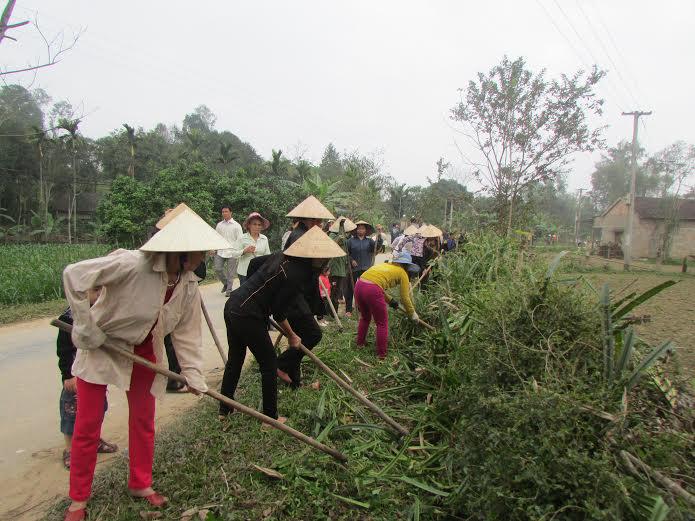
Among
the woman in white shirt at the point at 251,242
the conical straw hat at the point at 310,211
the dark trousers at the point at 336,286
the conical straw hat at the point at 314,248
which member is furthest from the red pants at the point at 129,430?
the dark trousers at the point at 336,286

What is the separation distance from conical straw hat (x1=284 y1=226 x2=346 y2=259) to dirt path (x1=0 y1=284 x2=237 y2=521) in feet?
5.01

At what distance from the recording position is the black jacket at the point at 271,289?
3.12m

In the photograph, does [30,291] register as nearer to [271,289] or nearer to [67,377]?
[67,377]

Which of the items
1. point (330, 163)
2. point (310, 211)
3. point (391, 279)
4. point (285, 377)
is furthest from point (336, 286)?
point (330, 163)

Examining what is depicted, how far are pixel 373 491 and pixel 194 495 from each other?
1022 mm

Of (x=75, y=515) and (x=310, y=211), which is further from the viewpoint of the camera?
(x=310, y=211)

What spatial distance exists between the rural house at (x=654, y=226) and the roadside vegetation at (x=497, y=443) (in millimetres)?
30025

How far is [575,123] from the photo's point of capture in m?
13.1

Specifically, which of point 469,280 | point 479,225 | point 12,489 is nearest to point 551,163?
point 479,225

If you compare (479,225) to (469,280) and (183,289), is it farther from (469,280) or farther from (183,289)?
(183,289)

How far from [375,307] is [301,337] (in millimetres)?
1086

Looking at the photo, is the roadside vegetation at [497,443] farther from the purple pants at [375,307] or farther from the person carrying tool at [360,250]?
the person carrying tool at [360,250]

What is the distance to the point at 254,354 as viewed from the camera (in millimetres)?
3223

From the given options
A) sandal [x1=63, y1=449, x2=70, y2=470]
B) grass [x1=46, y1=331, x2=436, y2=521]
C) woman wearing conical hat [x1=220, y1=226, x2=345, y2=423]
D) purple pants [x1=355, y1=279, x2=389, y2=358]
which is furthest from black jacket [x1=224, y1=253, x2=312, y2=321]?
purple pants [x1=355, y1=279, x2=389, y2=358]
